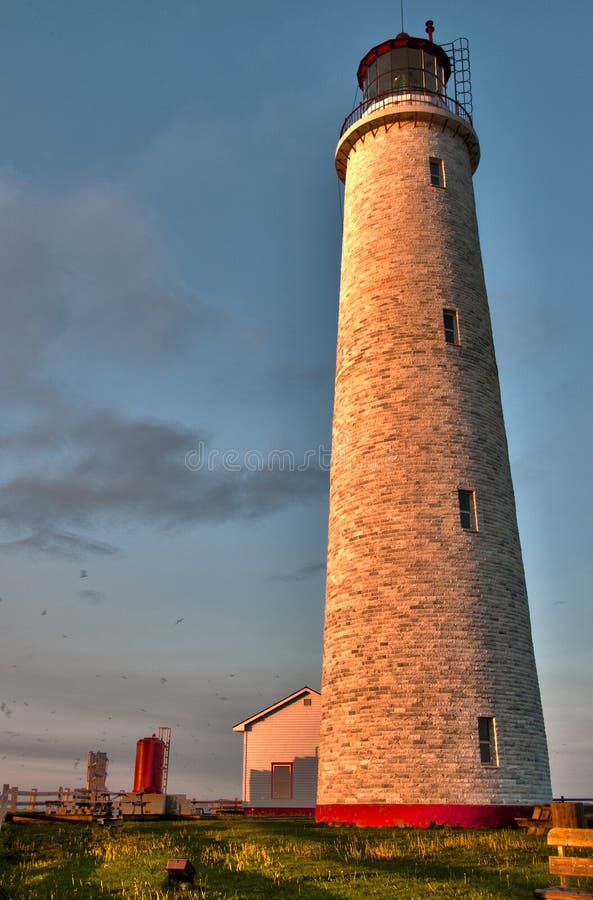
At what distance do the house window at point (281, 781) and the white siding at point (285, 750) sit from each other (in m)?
0.17

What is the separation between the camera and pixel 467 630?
21500 millimetres

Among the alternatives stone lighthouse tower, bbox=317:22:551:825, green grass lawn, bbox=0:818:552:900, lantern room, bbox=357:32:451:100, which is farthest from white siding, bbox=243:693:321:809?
lantern room, bbox=357:32:451:100

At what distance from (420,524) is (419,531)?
20 centimetres

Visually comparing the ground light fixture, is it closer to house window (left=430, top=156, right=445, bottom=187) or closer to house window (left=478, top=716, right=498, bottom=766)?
house window (left=478, top=716, right=498, bottom=766)

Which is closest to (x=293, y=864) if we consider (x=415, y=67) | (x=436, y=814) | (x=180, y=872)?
(x=180, y=872)

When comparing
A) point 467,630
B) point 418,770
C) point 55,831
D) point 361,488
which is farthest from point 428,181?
point 55,831

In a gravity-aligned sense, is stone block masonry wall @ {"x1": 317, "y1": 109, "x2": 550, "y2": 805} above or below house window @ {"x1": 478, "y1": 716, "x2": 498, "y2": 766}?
above

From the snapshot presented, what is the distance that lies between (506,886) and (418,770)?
28.6 feet

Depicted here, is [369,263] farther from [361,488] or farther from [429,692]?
[429,692]

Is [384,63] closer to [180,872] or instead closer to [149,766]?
[180,872]

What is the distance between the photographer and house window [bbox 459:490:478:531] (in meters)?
22.8

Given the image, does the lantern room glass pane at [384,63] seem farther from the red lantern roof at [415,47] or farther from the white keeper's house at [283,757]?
the white keeper's house at [283,757]

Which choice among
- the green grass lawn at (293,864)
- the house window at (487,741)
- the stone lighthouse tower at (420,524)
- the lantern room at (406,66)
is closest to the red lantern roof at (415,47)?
the lantern room at (406,66)

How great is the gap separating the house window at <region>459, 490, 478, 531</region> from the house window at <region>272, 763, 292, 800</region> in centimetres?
→ 2062
